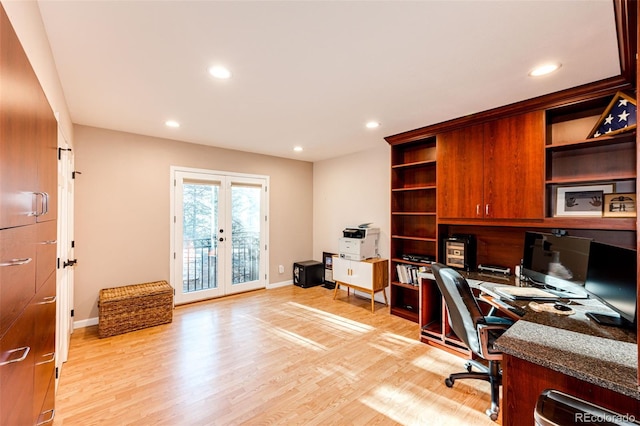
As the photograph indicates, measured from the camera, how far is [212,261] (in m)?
4.59

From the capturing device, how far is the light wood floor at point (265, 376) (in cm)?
198

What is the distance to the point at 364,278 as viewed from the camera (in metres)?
4.19

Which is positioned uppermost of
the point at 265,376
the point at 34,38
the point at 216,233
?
the point at 34,38

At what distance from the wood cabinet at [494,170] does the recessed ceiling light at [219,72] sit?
252 centimetres

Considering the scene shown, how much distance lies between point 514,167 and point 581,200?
612mm

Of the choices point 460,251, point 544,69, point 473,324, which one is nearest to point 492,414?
point 473,324

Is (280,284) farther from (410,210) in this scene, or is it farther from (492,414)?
(492,414)

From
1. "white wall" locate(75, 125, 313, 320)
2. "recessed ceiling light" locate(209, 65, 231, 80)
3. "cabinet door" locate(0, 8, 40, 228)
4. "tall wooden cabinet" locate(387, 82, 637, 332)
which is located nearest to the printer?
"tall wooden cabinet" locate(387, 82, 637, 332)

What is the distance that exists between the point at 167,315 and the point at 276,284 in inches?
83.5

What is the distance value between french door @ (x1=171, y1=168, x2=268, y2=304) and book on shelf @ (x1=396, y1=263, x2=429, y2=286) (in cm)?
255

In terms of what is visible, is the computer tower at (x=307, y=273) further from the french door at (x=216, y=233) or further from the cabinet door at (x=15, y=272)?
the cabinet door at (x=15, y=272)

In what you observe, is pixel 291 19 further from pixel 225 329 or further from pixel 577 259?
pixel 225 329

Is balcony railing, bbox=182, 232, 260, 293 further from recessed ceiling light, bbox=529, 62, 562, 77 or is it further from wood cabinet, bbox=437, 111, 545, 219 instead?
recessed ceiling light, bbox=529, 62, 562, 77

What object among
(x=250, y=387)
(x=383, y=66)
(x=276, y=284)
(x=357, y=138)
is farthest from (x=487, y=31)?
(x=276, y=284)
